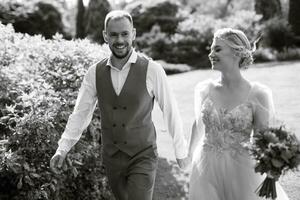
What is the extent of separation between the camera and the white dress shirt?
4.06 metres

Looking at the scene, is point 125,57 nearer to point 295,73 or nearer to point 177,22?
point 295,73

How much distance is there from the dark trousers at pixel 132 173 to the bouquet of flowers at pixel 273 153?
2.60 feet

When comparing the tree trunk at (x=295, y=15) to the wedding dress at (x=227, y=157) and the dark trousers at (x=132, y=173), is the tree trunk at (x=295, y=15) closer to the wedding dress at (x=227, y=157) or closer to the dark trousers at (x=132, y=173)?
the wedding dress at (x=227, y=157)

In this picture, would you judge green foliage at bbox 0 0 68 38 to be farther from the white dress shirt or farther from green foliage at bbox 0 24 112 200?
the white dress shirt

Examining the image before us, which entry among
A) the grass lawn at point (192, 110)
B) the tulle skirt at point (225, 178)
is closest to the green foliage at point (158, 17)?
the grass lawn at point (192, 110)

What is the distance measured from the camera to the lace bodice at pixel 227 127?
4211 millimetres

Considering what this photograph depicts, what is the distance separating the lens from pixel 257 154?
371 cm

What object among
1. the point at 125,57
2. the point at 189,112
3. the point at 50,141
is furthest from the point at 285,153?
the point at 189,112

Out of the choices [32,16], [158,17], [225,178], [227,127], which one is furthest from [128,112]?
[158,17]

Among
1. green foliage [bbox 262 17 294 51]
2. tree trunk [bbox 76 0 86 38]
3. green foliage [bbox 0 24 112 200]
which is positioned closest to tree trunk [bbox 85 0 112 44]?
tree trunk [bbox 76 0 86 38]

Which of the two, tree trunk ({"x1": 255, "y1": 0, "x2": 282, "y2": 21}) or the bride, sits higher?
tree trunk ({"x1": 255, "y1": 0, "x2": 282, "y2": 21})

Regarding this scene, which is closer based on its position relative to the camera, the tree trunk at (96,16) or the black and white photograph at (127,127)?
the black and white photograph at (127,127)

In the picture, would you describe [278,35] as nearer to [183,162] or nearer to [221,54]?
[221,54]

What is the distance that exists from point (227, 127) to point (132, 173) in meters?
0.89
